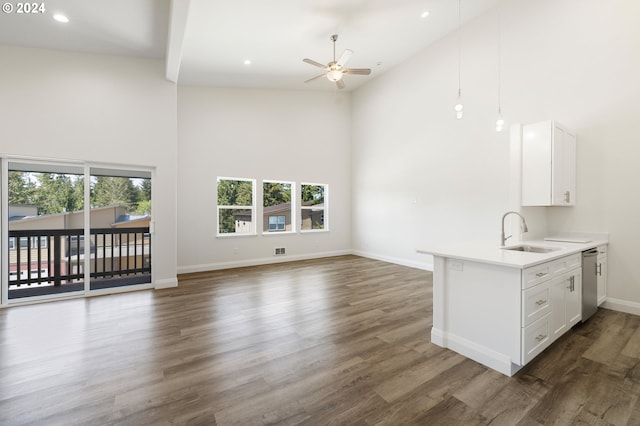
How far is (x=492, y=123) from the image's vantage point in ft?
15.6

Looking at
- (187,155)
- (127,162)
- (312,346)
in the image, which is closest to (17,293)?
(127,162)

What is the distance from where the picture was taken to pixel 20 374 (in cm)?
223

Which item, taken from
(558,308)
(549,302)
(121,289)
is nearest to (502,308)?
(549,302)

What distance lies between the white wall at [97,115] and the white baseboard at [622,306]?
6.42m

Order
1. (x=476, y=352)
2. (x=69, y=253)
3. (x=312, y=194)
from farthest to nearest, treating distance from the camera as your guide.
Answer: (x=312, y=194)
(x=69, y=253)
(x=476, y=352)

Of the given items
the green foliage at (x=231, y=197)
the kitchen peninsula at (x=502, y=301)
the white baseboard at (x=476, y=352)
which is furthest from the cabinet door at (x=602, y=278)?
the green foliage at (x=231, y=197)

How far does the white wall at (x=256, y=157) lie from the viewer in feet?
19.2

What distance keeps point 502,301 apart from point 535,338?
449 millimetres

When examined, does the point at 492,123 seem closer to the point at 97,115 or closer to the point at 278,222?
the point at 278,222

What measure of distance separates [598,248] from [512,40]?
3.47 metres

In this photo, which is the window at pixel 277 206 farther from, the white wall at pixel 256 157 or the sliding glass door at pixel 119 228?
the sliding glass door at pixel 119 228

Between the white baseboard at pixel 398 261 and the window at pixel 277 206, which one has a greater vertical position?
the window at pixel 277 206

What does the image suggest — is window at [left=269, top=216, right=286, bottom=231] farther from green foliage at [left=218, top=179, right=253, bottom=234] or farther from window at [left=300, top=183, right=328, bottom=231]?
green foliage at [left=218, top=179, right=253, bottom=234]

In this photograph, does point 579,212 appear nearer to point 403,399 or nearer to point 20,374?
point 403,399
